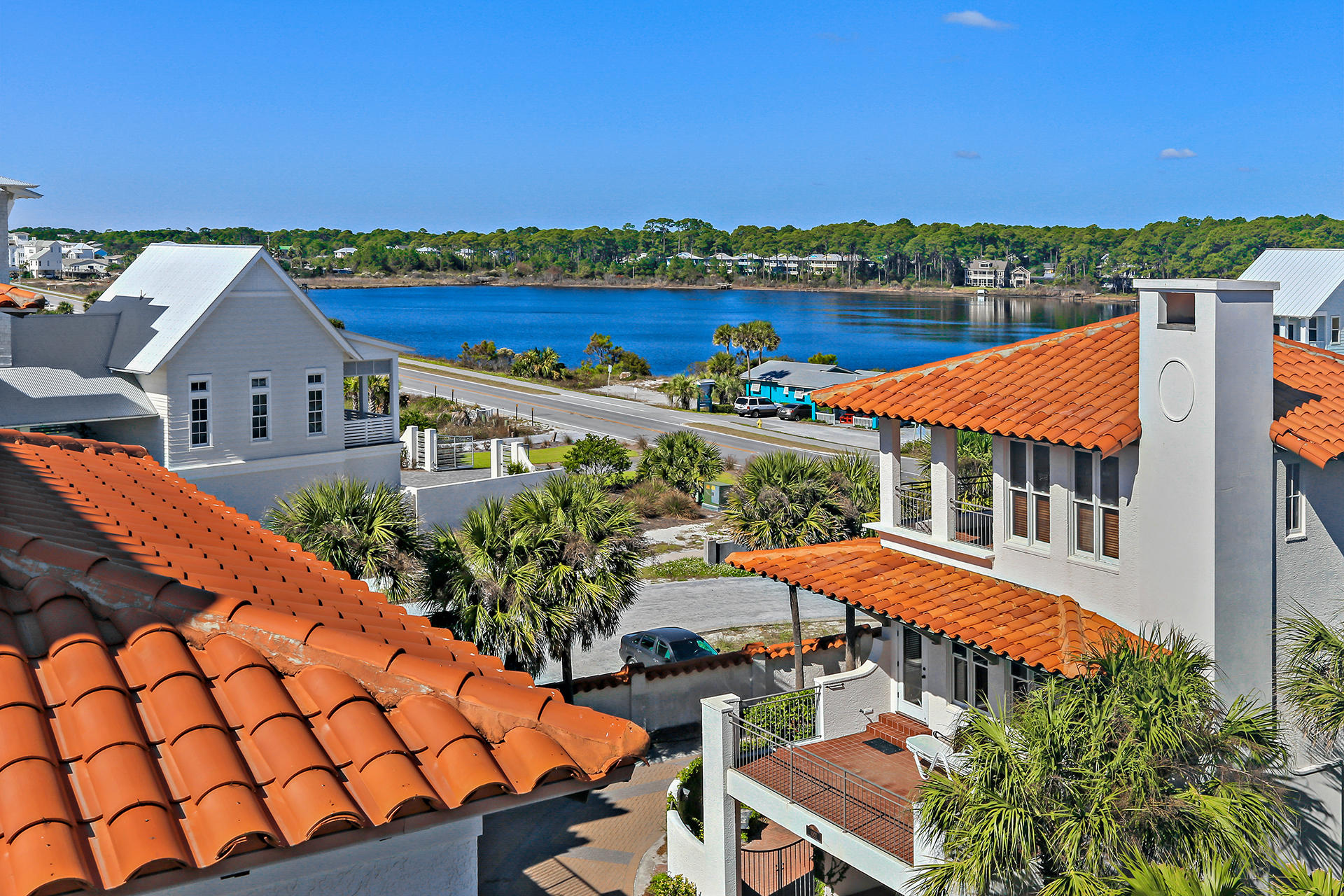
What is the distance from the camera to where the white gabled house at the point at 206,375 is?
31906 millimetres

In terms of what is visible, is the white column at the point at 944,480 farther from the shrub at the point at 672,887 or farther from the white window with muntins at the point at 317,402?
the white window with muntins at the point at 317,402

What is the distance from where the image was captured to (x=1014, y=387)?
703 inches

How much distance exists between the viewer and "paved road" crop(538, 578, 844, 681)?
29719 millimetres

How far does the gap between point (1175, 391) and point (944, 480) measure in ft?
14.7

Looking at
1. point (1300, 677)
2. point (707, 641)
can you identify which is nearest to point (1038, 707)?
point (1300, 677)

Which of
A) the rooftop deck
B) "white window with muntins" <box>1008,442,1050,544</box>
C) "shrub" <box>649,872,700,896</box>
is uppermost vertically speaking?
"white window with muntins" <box>1008,442,1050,544</box>

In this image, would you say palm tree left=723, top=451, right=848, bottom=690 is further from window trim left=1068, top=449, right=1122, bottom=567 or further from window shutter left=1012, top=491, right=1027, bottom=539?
window trim left=1068, top=449, right=1122, bottom=567

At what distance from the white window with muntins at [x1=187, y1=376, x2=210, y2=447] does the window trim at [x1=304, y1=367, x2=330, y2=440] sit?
2.83m

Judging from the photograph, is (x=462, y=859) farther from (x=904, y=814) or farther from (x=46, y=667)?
(x=904, y=814)

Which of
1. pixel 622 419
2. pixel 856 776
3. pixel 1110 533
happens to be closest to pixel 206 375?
pixel 856 776

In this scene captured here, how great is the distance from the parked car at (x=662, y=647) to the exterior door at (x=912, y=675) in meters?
7.54

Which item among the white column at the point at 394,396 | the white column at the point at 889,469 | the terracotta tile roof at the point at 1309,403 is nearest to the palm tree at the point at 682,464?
the white column at the point at 394,396

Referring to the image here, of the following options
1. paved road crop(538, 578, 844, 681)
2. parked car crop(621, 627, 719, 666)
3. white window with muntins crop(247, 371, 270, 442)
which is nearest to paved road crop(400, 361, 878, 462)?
paved road crop(538, 578, 844, 681)

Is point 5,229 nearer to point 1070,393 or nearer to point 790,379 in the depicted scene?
point 1070,393
